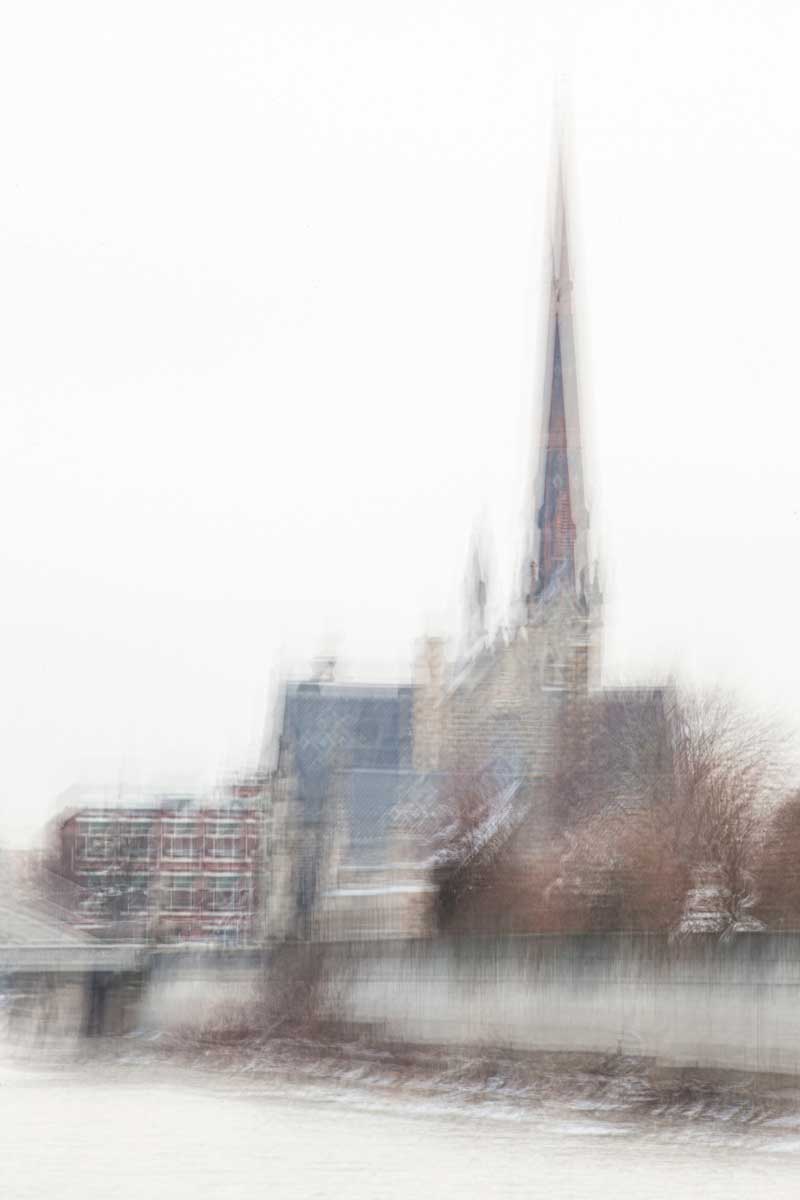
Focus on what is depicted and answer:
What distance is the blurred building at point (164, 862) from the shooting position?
123000 mm

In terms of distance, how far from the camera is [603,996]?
4625 cm

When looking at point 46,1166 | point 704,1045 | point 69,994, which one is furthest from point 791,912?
point 69,994

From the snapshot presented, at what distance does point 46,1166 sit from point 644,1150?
7.86 meters

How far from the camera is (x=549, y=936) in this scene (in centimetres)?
5000

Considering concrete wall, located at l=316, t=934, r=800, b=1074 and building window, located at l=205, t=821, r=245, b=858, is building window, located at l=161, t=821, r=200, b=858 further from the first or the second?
concrete wall, located at l=316, t=934, r=800, b=1074

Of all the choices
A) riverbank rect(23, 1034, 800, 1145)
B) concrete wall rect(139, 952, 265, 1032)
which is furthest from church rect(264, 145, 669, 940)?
riverbank rect(23, 1034, 800, 1145)

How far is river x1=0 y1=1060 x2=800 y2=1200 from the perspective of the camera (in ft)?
100

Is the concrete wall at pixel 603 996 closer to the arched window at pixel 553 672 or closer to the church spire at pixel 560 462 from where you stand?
the arched window at pixel 553 672

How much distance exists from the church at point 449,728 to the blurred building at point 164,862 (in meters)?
14.9

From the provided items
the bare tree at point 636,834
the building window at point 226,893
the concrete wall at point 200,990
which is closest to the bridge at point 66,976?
the concrete wall at point 200,990

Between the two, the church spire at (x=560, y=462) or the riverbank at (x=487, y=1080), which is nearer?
the riverbank at (x=487, y=1080)

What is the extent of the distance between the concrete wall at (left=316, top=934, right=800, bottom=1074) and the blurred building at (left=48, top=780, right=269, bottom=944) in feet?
202

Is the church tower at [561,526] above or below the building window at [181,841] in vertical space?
above

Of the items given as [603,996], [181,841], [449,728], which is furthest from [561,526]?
[603,996]
